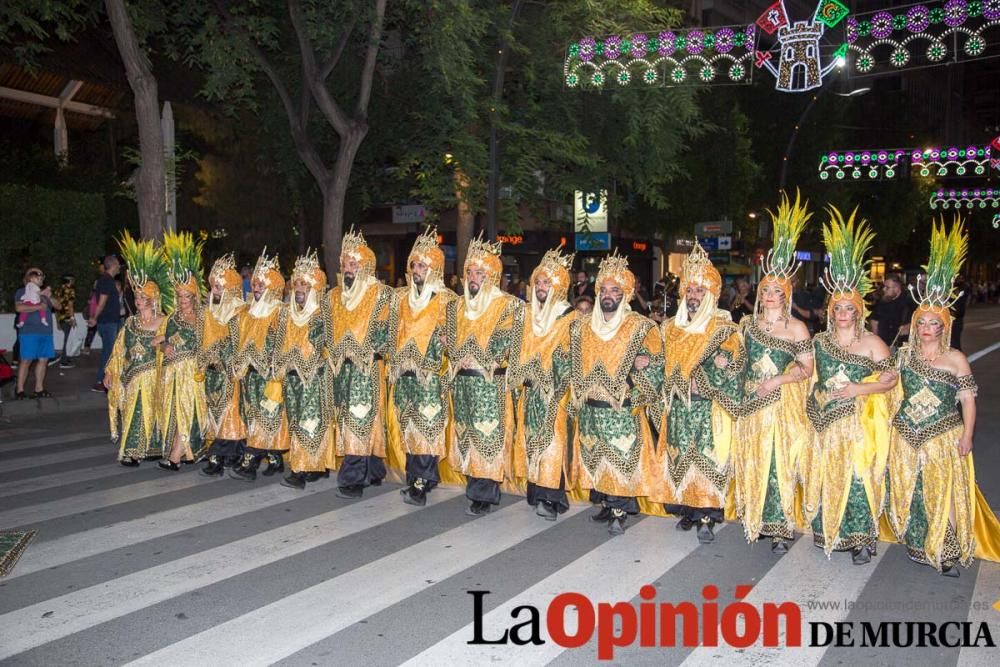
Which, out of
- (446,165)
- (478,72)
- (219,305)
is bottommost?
(219,305)

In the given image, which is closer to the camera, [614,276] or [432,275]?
[614,276]

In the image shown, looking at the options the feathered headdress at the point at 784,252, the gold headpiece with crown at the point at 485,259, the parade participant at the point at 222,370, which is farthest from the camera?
the parade participant at the point at 222,370

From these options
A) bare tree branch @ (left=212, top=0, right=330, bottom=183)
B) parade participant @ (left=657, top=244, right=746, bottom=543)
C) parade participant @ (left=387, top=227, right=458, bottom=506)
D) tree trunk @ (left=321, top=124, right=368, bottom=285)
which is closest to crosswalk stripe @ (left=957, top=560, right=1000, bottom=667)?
parade participant @ (left=657, top=244, right=746, bottom=543)

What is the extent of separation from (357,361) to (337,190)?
8187 millimetres

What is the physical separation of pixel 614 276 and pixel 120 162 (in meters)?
21.5

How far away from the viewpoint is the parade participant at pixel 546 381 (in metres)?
6.69

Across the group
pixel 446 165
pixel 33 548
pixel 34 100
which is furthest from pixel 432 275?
pixel 34 100

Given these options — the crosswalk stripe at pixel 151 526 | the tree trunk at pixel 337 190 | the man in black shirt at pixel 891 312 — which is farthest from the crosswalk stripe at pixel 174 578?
the tree trunk at pixel 337 190

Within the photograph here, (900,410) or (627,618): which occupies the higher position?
(900,410)

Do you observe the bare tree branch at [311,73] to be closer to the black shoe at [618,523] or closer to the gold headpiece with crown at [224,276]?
the gold headpiece with crown at [224,276]

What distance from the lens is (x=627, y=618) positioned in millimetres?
4758

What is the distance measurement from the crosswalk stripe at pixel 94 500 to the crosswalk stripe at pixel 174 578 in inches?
63.8

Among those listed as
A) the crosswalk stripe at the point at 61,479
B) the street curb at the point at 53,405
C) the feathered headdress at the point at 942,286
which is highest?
the feathered headdress at the point at 942,286

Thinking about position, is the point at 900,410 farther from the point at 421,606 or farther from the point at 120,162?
the point at 120,162
